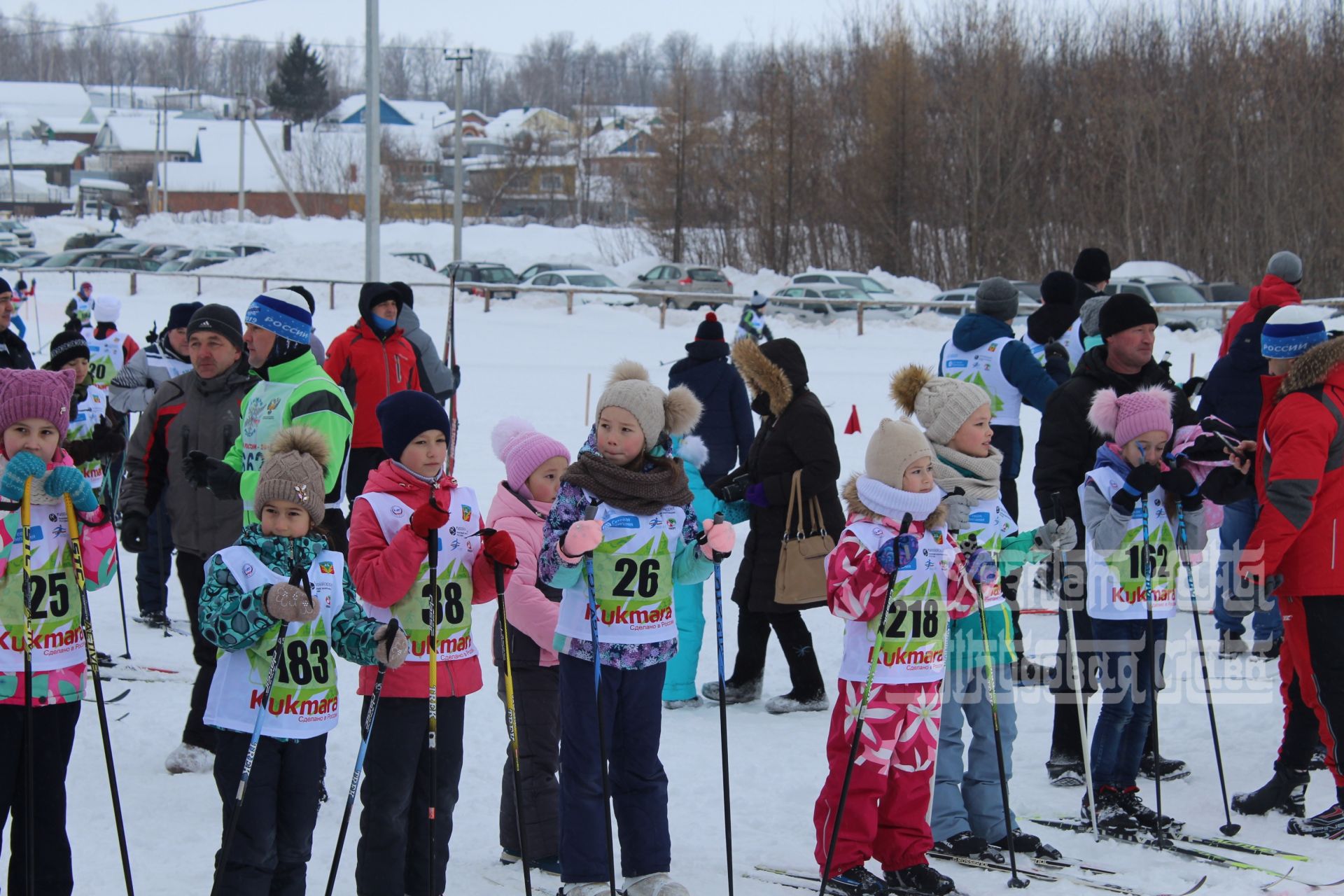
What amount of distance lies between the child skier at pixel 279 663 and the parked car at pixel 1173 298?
70.2 feet

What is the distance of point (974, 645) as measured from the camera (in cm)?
517

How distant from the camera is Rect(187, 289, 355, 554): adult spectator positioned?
5.35 metres

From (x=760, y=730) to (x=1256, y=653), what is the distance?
2.86 meters

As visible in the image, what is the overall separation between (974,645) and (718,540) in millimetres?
1219

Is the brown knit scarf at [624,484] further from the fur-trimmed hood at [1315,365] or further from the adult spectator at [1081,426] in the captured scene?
the fur-trimmed hood at [1315,365]

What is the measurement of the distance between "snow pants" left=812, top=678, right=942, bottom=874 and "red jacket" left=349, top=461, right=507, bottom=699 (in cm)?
127

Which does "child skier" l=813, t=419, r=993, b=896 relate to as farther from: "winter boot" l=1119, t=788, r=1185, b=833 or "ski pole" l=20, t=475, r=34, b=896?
"ski pole" l=20, t=475, r=34, b=896

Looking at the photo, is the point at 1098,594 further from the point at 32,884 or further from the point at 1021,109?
the point at 1021,109

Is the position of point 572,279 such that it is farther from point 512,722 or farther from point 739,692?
point 512,722

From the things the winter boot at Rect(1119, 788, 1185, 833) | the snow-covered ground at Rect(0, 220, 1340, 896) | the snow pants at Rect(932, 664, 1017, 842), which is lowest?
the snow-covered ground at Rect(0, 220, 1340, 896)

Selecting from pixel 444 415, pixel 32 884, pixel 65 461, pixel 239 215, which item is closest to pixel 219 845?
pixel 32 884

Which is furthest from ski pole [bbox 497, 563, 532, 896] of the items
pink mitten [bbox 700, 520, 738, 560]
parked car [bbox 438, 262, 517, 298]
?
parked car [bbox 438, 262, 517, 298]

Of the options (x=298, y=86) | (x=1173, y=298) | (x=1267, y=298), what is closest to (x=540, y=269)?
(x=1173, y=298)

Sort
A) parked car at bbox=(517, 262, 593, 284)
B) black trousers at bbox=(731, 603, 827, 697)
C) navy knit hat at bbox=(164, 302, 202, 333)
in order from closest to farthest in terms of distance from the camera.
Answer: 1. black trousers at bbox=(731, 603, 827, 697)
2. navy knit hat at bbox=(164, 302, 202, 333)
3. parked car at bbox=(517, 262, 593, 284)
